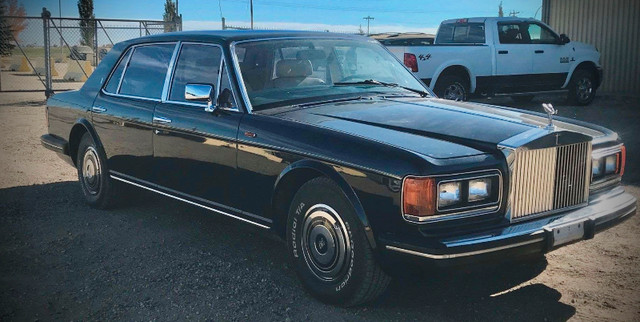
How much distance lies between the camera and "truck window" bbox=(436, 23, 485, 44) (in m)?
14.2

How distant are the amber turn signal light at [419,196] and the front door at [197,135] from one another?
148cm

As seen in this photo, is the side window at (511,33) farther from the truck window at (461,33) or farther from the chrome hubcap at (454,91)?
the chrome hubcap at (454,91)

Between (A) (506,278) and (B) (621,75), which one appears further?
(B) (621,75)

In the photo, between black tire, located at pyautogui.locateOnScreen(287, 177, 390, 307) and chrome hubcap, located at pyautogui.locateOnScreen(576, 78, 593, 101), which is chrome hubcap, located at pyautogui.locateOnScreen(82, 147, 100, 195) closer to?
black tire, located at pyautogui.locateOnScreen(287, 177, 390, 307)

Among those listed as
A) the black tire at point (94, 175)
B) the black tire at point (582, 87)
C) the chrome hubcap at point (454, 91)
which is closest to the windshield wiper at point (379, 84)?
the black tire at point (94, 175)

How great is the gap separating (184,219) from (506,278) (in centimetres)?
287

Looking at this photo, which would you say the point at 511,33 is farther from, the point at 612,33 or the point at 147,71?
the point at 147,71

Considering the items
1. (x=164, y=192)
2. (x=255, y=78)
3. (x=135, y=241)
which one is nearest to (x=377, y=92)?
(x=255, y=78)

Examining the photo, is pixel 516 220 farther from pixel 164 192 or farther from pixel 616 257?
pixel 164 192

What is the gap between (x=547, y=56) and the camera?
14.7 meters

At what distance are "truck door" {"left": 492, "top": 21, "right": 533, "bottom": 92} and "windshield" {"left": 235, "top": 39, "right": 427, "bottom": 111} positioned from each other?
9.12 metres

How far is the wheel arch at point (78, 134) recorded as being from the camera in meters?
6.31

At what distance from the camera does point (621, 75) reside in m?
18.7

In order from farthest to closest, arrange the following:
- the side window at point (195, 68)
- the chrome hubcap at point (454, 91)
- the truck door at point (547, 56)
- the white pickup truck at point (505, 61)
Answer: the truck door at point (547, 56) < the chrome hubcap at point (454, 91) < the white pickup truck at point (505, 61) < the side window at point (195, 68)
